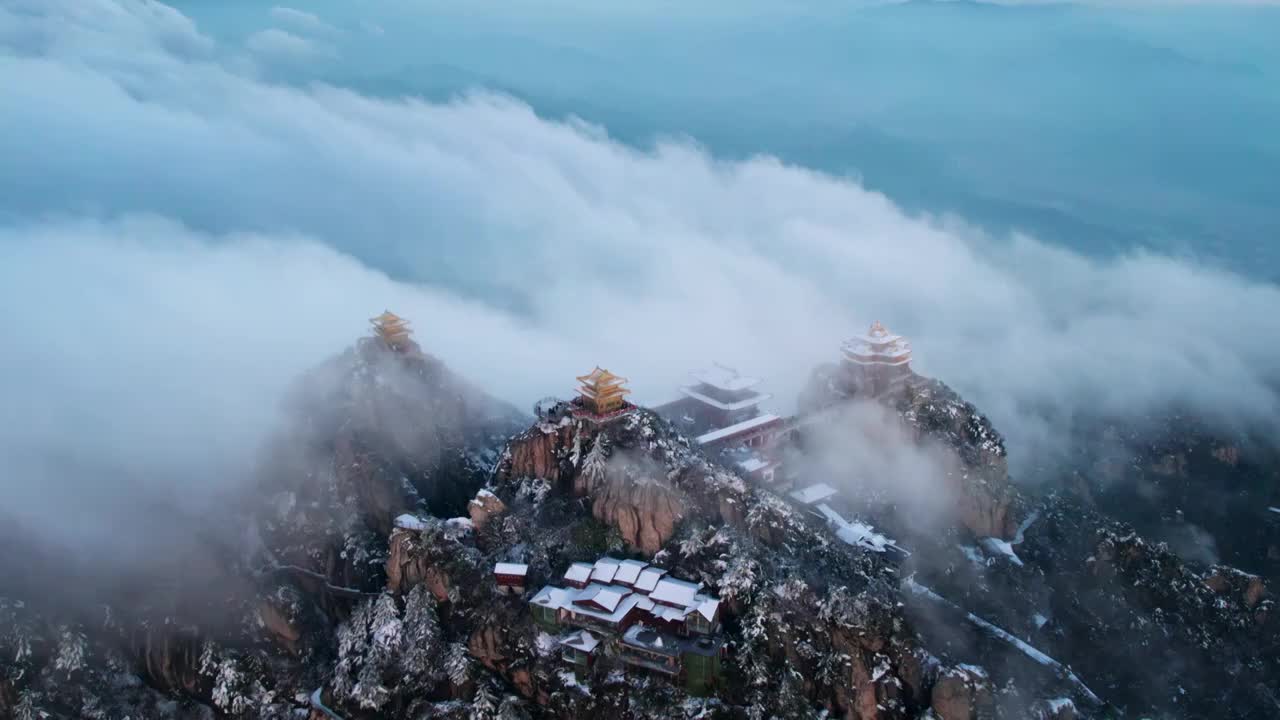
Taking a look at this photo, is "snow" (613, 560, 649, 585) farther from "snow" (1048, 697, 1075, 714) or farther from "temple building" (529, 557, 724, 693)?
"snow" (1048, 697, 1075, 714)

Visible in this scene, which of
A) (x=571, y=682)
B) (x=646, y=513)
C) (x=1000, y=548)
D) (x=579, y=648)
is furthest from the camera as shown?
(x=1000, y=548)

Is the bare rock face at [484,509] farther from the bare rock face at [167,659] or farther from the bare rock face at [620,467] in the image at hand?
the bare rock face at [167,659]

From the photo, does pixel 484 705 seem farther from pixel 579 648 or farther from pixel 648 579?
pixel 648 579

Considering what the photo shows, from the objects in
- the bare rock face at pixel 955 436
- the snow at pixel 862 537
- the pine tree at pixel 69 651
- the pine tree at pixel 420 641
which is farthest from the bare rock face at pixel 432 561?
the bare rock face at pixel 955 436

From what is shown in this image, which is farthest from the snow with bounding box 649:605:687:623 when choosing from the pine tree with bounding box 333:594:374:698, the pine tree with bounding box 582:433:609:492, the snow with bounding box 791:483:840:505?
the snow with bounding box 791:483:840:505

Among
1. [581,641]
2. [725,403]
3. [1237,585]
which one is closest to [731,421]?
[725,403]
